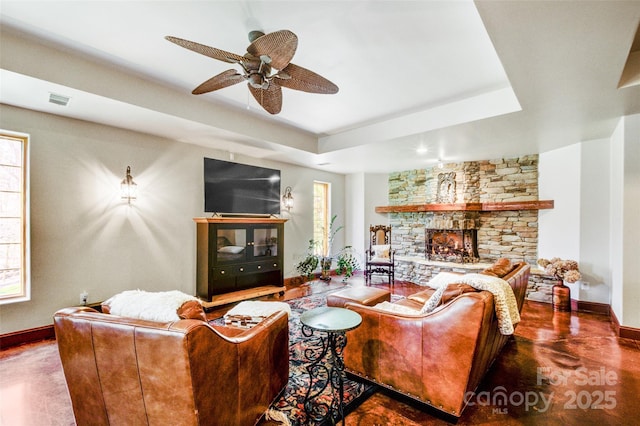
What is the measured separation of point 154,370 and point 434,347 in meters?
1.68

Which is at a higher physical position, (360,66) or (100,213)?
(360,66)

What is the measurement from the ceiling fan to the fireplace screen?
Result: 4.71 meters

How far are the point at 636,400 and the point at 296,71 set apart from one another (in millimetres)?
3689

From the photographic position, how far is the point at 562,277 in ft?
14.1

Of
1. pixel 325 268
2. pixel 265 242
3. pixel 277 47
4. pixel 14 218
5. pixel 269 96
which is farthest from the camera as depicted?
pixel 325 268

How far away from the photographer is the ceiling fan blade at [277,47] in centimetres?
174

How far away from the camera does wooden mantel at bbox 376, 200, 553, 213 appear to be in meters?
4.85

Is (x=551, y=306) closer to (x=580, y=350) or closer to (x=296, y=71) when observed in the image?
(x=580, y=350)

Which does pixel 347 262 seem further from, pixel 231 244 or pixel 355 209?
pixel 231 244

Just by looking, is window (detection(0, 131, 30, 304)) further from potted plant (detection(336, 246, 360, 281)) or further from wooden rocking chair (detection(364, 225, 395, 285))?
wooden rocking chair (detection(364, 225, 395, 285))

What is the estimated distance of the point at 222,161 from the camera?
15.4 feet

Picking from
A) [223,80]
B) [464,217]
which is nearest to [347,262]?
[464,217]

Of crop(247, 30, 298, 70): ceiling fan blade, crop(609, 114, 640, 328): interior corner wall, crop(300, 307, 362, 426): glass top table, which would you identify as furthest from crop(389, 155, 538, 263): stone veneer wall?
crop(247, 30, 298, 70): ceiling fan blade

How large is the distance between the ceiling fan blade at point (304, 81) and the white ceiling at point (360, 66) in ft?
1.22
